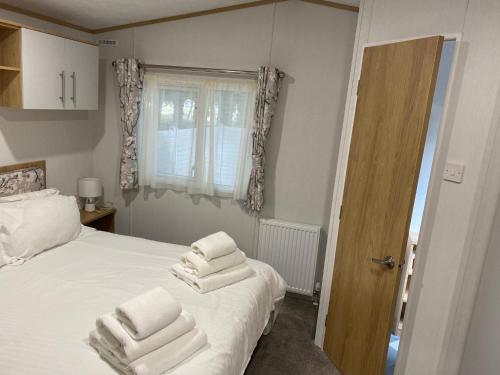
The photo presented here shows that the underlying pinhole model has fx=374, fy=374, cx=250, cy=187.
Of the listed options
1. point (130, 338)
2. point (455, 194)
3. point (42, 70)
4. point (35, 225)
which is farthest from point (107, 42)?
point (455, 194)

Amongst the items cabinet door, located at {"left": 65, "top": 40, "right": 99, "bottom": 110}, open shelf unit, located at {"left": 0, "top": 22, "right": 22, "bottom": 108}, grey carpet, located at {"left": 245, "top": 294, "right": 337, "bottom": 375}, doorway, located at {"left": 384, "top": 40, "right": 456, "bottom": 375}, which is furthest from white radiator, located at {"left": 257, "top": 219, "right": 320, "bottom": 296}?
open shelf unit, located at {"left": 0, "top": 22, "right": 22, "bottom": 108}

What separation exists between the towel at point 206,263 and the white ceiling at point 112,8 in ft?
6.79

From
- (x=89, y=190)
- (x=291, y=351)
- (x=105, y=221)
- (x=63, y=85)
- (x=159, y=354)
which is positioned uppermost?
(x=63, y=85)

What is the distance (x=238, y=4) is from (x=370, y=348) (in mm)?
2943

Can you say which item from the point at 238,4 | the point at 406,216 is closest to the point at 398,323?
the point at 406,216

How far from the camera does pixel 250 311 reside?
2145 millimetres

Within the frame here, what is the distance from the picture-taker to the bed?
1621mm

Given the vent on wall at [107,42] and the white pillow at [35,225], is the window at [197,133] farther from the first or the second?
the white pillow at [35,225]

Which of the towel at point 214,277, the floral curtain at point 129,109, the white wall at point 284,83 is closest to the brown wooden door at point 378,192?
the towel at point 214,277

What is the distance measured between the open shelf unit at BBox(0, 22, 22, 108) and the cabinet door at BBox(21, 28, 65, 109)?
0.13ft

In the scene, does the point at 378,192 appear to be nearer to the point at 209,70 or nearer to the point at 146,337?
the point at 146,337

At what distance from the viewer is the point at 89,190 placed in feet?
12.0

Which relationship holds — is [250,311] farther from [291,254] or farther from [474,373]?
[291,254]

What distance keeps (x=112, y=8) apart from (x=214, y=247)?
2.20 m
